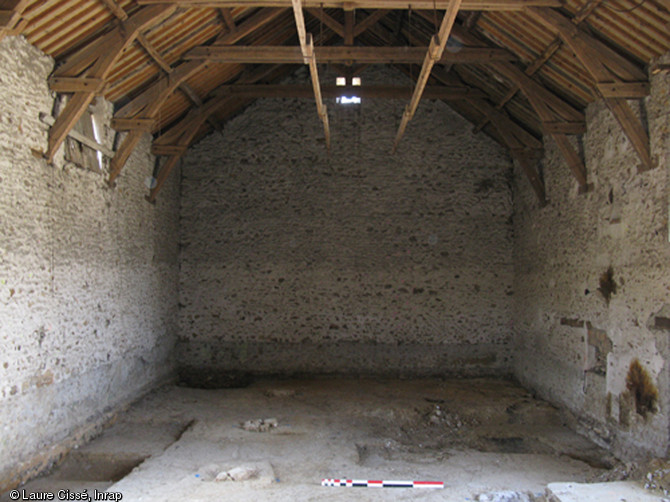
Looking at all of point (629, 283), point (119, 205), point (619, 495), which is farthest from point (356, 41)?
point (619, 495)

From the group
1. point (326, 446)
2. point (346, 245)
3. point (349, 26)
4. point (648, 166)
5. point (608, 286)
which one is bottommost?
point (326, 446)

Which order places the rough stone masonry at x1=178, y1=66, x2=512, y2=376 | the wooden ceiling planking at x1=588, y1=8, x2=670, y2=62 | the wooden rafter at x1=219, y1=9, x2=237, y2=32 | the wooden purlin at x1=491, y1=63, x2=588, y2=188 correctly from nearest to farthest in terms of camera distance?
the wooden ceiling planking at x1=588, y1=8, x2=670, y2=62, the wooden rafter at x1=219, y1=9, x2=237, y2=32, the wooden purlin at x1=491, y1=63, x2=588, y2=188, the rough stone masonry at x1=178, y1=66, x2=512, y2=376

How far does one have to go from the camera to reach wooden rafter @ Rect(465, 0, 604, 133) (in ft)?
15.1

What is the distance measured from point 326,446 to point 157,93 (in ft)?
15.2

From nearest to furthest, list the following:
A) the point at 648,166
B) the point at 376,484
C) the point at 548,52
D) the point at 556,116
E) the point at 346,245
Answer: the point at 376,484
the point at 648,166
the point at 548,52
the point at 556,116
the point at 346,245

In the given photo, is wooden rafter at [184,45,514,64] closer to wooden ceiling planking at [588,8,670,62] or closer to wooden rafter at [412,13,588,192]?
wooden rafter at [412,13,588,192]

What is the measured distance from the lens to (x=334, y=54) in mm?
6332

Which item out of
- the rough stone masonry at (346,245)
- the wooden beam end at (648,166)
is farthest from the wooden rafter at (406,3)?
the rough stone masonry at (346,245)

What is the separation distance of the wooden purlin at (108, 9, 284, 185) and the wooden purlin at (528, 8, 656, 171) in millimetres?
3254

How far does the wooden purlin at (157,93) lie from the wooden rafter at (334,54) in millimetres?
147

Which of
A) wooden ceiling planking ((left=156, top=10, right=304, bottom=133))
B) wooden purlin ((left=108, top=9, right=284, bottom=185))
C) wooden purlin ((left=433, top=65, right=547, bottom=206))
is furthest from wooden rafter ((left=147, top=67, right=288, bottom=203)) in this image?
wooden purlin ((left=433, top=65, right=547, bottom=206))

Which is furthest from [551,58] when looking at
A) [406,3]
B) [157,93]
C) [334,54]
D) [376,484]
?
[376,484]

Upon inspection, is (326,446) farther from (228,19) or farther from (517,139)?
(517,139)

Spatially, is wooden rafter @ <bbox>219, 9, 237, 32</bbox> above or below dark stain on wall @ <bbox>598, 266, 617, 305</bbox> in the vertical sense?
above
